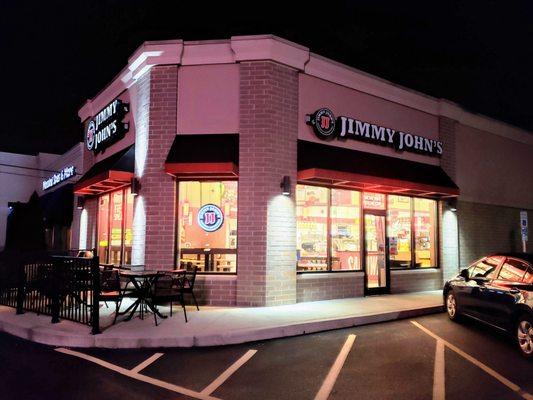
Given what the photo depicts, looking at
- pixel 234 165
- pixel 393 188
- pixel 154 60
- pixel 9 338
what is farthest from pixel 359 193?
pixel 9 338

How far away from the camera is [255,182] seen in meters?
11.0

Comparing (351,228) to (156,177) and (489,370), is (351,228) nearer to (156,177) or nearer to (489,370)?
(156,177)

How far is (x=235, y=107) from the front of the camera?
450 inches

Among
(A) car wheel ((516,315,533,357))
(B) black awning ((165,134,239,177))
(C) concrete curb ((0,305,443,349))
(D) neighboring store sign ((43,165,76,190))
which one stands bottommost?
(C) concrete curb ((0,305,443,349))

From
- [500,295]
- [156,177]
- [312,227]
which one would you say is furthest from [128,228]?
[500,295]

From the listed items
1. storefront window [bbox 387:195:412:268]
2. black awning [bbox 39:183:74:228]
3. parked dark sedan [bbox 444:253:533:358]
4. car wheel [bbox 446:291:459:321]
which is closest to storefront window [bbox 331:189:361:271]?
storefront window [bbox 387:195:412:268]

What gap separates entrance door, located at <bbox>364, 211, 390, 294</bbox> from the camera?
13266 mm

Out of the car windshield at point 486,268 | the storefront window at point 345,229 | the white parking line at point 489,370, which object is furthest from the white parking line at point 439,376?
the storefront window at point 345,229

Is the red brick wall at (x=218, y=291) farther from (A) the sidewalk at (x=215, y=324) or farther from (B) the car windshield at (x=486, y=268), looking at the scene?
(B) the car windshield at (x=486, y=268)

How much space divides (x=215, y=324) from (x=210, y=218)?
11.0 feet

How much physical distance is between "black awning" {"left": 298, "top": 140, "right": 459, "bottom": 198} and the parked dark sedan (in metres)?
3.63

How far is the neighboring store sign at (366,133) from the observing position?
12.2 meters

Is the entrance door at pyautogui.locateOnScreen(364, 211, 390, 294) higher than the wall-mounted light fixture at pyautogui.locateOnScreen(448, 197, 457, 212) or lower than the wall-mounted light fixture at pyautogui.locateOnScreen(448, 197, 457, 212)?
lower

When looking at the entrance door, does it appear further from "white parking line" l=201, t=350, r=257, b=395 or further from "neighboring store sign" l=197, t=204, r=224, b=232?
"white parking line" l=201, t=350, r=257, b=395
